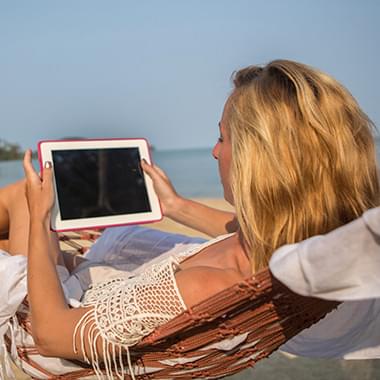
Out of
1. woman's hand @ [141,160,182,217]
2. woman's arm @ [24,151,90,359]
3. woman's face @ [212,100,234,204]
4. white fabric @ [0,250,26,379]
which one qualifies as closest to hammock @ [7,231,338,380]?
white fabric @ [0,250,26,379]

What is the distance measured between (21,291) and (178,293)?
0.52 m

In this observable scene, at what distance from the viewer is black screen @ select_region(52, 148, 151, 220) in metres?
1.95

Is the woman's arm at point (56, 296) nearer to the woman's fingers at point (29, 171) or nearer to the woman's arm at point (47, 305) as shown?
the woman's arm at point (47, 305)

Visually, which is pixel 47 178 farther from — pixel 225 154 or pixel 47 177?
pixel 225 154

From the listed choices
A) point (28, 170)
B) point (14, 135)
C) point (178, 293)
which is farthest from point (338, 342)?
point (14, 135)

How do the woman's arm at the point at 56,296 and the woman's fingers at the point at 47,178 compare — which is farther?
the woman's fingers at the point at 47,178

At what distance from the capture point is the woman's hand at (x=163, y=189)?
222 centimetres

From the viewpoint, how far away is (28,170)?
1714mm

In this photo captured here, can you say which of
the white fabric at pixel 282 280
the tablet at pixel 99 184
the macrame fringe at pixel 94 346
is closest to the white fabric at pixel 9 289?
the white fabric at pixel 282 280

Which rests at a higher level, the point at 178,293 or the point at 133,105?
the point at 178,293

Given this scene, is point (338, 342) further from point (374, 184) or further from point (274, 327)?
point (374, 184)

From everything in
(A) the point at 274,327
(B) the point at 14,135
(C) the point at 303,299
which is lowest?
(B) the point at 14,135

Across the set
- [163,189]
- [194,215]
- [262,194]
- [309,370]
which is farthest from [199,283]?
[309,370]

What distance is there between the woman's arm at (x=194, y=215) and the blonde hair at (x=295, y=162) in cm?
86
